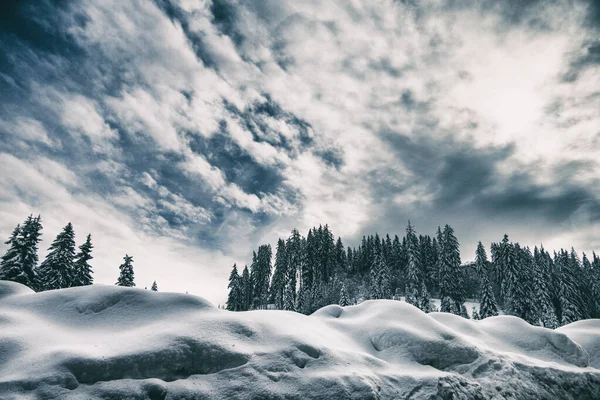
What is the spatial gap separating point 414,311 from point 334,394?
5.66 meters

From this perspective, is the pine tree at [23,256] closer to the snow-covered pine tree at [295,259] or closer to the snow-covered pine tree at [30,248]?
the snow-covered pine tree at [30,248]

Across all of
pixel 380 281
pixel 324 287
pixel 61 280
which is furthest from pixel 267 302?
pixel 61 280

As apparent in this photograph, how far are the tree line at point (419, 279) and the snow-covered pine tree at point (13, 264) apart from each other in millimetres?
44724

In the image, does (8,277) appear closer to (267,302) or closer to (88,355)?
(88,355)

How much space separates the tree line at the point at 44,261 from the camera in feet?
98.2

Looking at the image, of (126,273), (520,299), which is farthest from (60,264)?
(520,299)

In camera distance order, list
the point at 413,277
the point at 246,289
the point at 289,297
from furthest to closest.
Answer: the point at 246,289 < the point at 289,297 < the point at 413,277

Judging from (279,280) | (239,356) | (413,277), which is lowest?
(239,356)

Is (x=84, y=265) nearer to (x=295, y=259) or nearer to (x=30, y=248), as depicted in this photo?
(x=30, y=248)

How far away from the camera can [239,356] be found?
700 centimetres

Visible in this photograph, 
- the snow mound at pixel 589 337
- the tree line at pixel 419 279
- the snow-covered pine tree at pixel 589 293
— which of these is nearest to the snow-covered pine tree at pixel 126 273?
the tree line at pixel 419 279

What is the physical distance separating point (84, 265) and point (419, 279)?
5109 cm

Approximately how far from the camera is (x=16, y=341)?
21.0ft

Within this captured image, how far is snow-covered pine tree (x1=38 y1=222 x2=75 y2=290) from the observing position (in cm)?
3331
